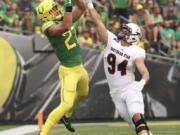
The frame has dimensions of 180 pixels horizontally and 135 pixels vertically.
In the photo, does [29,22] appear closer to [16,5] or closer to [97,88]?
[16,5]

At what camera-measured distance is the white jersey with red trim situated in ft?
25.0

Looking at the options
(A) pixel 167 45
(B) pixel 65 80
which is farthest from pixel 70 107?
(A) pixel 167 45

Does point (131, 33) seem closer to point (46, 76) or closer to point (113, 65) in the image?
point (113, 65)

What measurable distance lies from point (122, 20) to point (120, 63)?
8.25m

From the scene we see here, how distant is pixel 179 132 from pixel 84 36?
498cm

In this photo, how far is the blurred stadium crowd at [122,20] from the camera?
1436 centimetres

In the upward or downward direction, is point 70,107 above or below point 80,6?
below

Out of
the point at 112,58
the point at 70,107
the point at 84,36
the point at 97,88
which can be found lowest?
the point at 97,88

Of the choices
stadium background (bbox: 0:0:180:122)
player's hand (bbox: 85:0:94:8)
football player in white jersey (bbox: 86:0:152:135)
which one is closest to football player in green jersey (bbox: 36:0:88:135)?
player's hand (bbox: 85:0:94:8)

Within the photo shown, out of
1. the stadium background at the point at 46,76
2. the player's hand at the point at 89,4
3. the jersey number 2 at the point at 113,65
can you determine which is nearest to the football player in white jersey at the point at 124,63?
the jersey number 2 at the point at 113,65

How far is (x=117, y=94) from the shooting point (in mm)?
7730

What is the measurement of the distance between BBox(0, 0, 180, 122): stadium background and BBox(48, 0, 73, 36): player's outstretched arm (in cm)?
551

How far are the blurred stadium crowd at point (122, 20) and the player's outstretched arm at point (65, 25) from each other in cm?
556

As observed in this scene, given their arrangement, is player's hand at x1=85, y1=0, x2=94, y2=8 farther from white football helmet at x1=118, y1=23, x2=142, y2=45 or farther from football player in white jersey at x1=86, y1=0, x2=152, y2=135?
white football helmet at x1=118, y1=23, x2=142, y2=45
